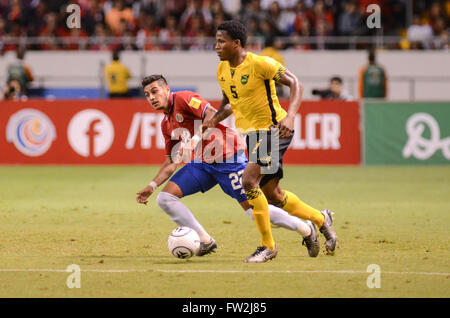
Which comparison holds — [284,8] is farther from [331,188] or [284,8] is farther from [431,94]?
[331,188]

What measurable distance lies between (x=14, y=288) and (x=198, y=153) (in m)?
2.42

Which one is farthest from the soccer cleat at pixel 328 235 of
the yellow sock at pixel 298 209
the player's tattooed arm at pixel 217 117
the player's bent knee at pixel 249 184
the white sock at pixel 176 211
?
the player's tattooed arm at pixel 217 117

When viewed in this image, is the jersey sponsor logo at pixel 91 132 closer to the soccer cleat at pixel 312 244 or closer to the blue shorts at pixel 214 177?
the blue shorts at pixel 214 177

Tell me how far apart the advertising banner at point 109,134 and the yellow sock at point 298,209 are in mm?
10646

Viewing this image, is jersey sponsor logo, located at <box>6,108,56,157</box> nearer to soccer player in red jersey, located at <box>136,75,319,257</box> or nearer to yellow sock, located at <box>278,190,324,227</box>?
soccer player in red jersey, located at <box>136,75,319,257</box>

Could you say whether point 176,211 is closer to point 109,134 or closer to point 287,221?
point 287,221

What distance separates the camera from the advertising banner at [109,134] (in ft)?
63.2

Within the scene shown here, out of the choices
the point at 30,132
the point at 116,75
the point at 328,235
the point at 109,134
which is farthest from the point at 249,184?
the point at 116,75

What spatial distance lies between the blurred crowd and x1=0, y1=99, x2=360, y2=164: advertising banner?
543 centimetres

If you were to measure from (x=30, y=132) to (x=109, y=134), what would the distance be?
6.10 feet

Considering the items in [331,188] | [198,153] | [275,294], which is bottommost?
[331,188]

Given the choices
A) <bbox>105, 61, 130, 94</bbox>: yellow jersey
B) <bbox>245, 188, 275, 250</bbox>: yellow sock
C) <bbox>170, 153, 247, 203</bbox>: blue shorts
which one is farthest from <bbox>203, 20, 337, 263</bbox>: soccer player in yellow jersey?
<bbox>105, 61, 130, 94</bbox>: yellow jersey

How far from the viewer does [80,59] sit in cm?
2488

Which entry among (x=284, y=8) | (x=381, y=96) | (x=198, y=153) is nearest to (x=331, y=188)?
(x=381, y=96)
